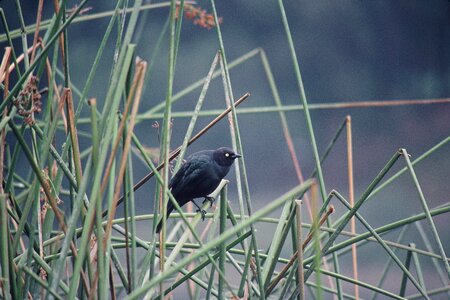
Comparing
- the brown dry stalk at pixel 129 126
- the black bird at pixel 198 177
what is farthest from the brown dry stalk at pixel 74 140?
the black bird at pixel 198 177

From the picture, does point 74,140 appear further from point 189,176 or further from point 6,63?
point 189,176

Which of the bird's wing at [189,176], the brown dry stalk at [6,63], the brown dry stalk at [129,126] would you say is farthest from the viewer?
the bird's wing at [189,176]

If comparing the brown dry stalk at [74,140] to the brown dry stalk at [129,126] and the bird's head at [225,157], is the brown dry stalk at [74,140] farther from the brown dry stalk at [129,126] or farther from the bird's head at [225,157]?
the bird's head at [225,157]

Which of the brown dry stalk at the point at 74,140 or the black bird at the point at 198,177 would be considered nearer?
the brown dry stalk at the point at 74,140

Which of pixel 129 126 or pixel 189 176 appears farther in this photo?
pixel 189 176

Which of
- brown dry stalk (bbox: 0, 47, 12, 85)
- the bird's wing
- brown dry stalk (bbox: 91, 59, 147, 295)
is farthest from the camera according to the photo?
the bird's wing

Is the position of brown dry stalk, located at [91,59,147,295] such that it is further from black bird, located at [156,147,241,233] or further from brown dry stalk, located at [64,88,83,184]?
black bird, located at [156,147,241,233]

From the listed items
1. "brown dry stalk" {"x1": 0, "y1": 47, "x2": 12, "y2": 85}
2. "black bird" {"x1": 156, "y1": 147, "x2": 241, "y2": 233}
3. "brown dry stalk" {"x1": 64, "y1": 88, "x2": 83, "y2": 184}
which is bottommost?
"black bird" {"x1": 156, "y1": 147, "x2": 241, "y2": 233}

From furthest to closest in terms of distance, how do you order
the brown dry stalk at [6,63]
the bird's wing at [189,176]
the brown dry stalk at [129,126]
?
the bird's wing at [189,176] < the brown dry stalk at [6,63] < the brown dry stalk at [129,126]

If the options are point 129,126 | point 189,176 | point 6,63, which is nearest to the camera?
point 129,126

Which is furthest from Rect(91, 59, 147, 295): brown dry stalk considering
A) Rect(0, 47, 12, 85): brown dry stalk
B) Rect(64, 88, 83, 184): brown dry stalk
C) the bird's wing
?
the bird's wing

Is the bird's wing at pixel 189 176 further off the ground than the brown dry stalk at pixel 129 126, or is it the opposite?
the brown dry stalk at pixel 129 126

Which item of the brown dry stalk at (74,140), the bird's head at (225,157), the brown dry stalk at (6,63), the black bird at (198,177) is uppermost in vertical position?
the brown dry stalk at (6,63)

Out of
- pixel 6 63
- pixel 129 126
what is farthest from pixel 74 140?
pixel 6 63
